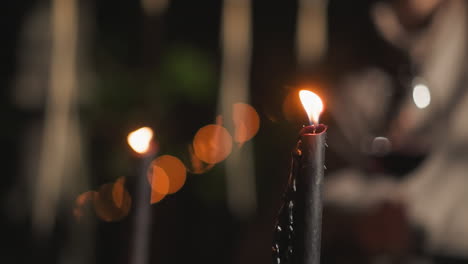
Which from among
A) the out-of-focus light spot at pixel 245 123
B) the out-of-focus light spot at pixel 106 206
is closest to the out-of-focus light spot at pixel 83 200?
the out-of-focus light spot at pixel 106 206

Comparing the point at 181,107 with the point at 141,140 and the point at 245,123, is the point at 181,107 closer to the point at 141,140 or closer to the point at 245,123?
the point at 245,123

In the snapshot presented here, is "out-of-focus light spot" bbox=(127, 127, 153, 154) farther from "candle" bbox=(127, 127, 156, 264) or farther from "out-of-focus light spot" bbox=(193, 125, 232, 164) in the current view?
"out-of-focus light spot" bbox=(193, 125, 232, 164)

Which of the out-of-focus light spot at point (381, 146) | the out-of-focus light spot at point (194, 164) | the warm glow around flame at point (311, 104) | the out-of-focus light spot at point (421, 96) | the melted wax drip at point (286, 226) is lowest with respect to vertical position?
the melted wax drip at point (286, 226)

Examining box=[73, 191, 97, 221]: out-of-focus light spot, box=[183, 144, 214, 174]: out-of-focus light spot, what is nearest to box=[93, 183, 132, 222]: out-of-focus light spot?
box=[73, 191, 97, 221]: out-of-focus light spot

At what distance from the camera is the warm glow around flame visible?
35 centimetres

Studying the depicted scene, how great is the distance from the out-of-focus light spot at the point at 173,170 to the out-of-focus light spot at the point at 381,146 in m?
0.72

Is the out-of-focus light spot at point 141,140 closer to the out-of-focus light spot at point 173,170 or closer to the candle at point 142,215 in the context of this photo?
the candle at point 142,215

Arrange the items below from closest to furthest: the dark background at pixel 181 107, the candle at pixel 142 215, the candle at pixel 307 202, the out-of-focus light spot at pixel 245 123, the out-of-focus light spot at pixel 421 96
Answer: the candle at pixel 307 202
the candle at pixel 142 215
the out-of-focus light spot at pixel 421 96
the dark background at pixel 181 107
the out-of-focus light spot at pixel 245 123

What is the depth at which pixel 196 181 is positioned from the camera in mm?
1844

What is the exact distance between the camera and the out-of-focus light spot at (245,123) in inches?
73.1

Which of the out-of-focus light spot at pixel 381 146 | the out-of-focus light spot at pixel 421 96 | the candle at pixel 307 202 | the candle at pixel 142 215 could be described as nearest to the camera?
the candle at pixel 307 202

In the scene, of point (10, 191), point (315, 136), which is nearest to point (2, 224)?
point (10, 191)

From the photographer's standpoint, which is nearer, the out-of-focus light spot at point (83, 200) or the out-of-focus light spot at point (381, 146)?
the out-of-focus light spot at point (381, 146)

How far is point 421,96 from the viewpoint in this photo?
1.17 metres
